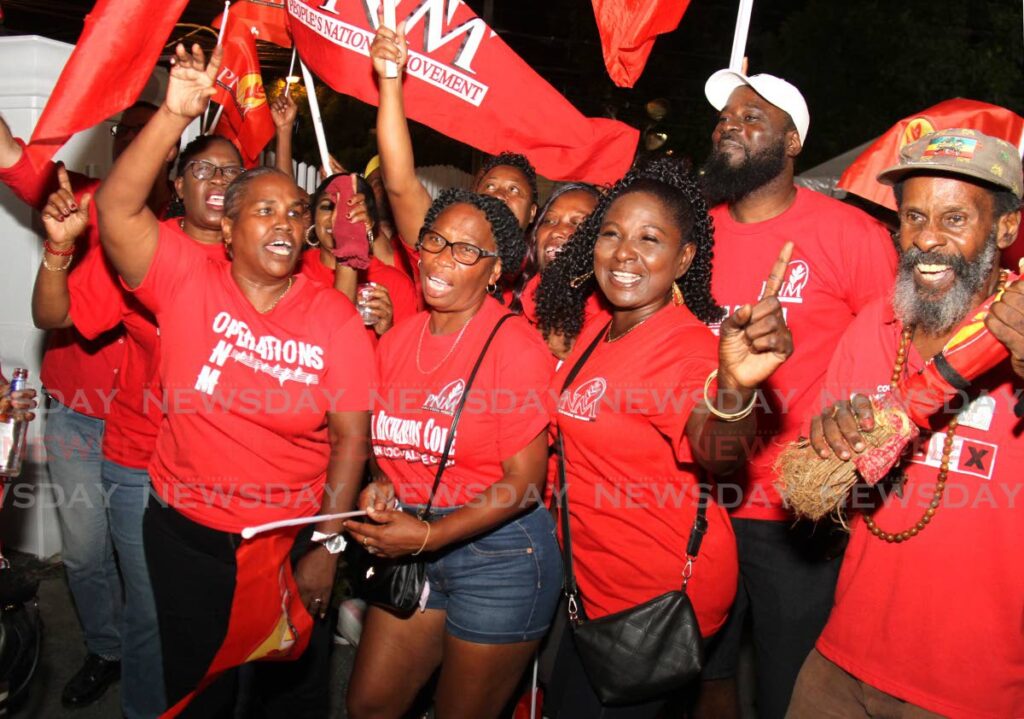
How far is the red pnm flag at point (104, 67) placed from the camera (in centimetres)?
349

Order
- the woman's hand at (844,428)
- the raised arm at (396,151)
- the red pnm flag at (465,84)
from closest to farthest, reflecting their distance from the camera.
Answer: the woman's hand at (844,428) → the raised arm at (396,151) → the red pnm flag at (465,84)

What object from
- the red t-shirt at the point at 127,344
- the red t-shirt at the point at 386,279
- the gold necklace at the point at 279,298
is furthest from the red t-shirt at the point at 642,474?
the red t-shirt at the point at 127,344

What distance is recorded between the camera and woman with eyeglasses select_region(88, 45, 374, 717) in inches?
134

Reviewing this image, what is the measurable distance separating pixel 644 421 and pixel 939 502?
0.92 meters

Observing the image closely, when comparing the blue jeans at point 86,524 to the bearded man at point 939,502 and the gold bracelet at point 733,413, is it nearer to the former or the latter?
the gold bracelet at point 733,413

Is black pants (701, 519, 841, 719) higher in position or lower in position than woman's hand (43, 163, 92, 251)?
lower

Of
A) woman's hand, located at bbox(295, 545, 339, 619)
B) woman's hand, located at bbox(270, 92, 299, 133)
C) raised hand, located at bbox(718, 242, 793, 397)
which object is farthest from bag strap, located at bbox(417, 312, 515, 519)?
woman's hand, located at bbox(270, 92, 299, 133)

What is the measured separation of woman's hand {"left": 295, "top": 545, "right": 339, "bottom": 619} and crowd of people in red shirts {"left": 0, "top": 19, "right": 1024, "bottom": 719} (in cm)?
2

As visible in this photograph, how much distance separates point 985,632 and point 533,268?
2541 mm

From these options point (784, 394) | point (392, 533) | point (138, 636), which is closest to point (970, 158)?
point (784, 394)

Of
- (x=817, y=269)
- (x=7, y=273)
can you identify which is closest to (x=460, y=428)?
(x=817, y=269)

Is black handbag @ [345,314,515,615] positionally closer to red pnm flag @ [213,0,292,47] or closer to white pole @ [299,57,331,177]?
white pole @ [299,57,331,177]

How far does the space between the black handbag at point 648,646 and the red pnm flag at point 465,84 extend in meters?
2.68

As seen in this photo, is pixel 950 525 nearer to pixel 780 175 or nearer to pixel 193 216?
pixel 780 175
